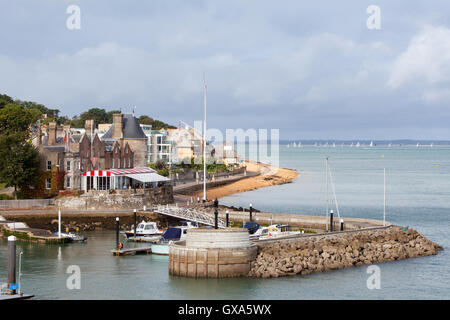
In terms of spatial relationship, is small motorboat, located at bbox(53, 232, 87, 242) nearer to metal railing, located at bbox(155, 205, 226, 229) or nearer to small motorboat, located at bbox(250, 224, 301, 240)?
metal railing, located at bbox(155, 205, 226, 229)

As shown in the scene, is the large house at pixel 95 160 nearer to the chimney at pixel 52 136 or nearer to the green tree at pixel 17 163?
the chimney at pixel 52 136

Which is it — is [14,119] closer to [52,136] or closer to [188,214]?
[52,136]

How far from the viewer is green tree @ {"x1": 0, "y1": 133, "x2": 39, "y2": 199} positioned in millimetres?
70562

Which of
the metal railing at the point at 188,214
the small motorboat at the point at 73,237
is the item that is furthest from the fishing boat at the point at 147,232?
the metal railing at the point at 188,214

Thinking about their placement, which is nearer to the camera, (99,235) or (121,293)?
(121,293)

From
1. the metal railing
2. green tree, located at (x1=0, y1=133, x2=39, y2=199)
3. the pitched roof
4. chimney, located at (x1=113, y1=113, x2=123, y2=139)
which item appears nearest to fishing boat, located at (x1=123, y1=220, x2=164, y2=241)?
the metal railing

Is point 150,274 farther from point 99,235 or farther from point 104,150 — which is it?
point 104,150

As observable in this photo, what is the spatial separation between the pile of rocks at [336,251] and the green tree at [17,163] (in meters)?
34.4

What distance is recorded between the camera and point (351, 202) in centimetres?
A: 10056

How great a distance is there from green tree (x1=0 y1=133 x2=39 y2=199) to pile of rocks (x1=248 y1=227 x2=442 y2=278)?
113ft

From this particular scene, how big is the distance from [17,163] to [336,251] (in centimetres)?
3715
